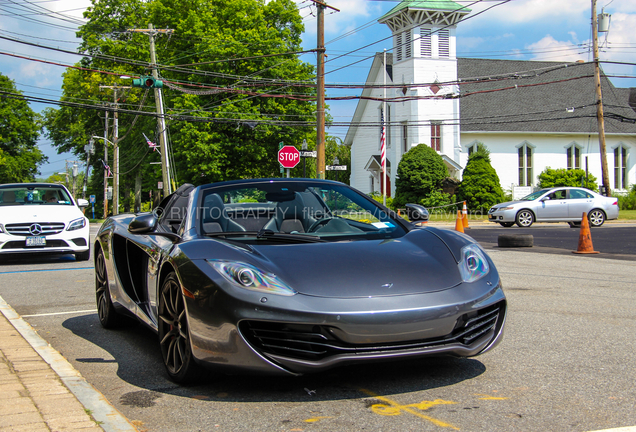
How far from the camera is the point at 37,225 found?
476 inches

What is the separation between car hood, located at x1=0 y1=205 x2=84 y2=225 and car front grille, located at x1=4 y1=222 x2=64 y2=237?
6cm

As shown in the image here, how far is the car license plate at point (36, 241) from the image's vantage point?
470 inches

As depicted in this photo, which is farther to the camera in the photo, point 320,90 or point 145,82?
point 145,82

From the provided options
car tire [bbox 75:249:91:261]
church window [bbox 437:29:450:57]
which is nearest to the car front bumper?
car tire [bbox 75:249:91:261]

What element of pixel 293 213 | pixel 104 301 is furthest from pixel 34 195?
pixel 293 213

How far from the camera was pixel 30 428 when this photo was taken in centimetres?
315

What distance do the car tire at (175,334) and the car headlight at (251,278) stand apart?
1.29ft

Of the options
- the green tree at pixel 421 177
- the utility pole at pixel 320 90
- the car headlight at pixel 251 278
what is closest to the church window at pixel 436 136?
the green tree at pixel 421 177

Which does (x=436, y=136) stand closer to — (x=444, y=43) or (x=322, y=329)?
(x=444, y=43)

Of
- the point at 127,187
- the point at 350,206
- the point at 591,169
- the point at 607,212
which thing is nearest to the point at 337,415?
the point at 350,206

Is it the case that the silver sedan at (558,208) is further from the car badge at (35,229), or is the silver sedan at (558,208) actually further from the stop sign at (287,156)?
the car badge at (35,229)

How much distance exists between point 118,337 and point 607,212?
22.1m

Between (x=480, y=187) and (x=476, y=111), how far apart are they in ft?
28.2

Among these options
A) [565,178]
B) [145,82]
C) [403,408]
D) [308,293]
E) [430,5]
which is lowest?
[403,408]
